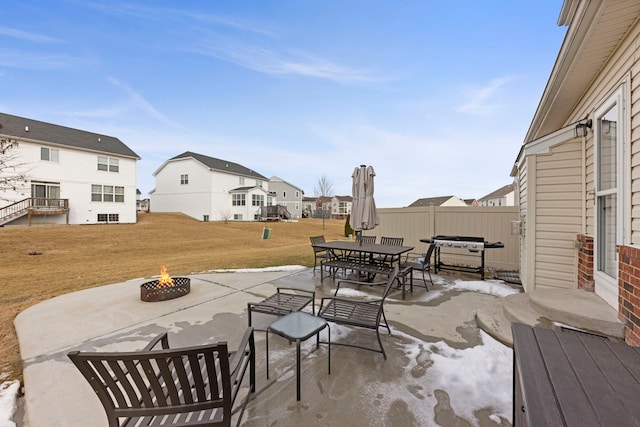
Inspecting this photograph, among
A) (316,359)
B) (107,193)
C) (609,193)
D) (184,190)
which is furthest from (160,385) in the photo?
(184,190)

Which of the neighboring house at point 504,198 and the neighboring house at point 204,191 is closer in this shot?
the neighboring house at point 204,191

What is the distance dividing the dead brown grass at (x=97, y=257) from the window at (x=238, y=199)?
9.85m

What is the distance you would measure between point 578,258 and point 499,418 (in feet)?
12.5

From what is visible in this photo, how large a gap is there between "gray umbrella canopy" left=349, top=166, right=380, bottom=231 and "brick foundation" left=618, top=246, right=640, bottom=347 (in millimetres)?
4425

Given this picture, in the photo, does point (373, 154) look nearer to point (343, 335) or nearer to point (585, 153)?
point (585, 153)

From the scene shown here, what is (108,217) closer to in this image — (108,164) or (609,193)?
(108,164)

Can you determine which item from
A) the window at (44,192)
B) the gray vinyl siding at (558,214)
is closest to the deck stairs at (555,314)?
the gray vinyl siding at (558,214)

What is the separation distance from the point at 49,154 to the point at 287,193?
109ft

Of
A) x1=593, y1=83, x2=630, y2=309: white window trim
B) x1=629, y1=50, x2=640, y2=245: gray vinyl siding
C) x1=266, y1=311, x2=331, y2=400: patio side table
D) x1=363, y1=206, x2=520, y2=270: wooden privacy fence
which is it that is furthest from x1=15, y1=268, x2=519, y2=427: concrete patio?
x1=363, y1=206, x2=520, y2=270: wooden privacy fence

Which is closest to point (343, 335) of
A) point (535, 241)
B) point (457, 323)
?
point (457, 323)

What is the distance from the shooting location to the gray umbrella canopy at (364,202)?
678 cm

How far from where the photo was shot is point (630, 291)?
2.62 m

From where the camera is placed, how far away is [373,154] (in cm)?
3153

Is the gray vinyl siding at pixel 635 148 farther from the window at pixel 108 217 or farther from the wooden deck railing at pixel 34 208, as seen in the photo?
the window at pixel 108 217
